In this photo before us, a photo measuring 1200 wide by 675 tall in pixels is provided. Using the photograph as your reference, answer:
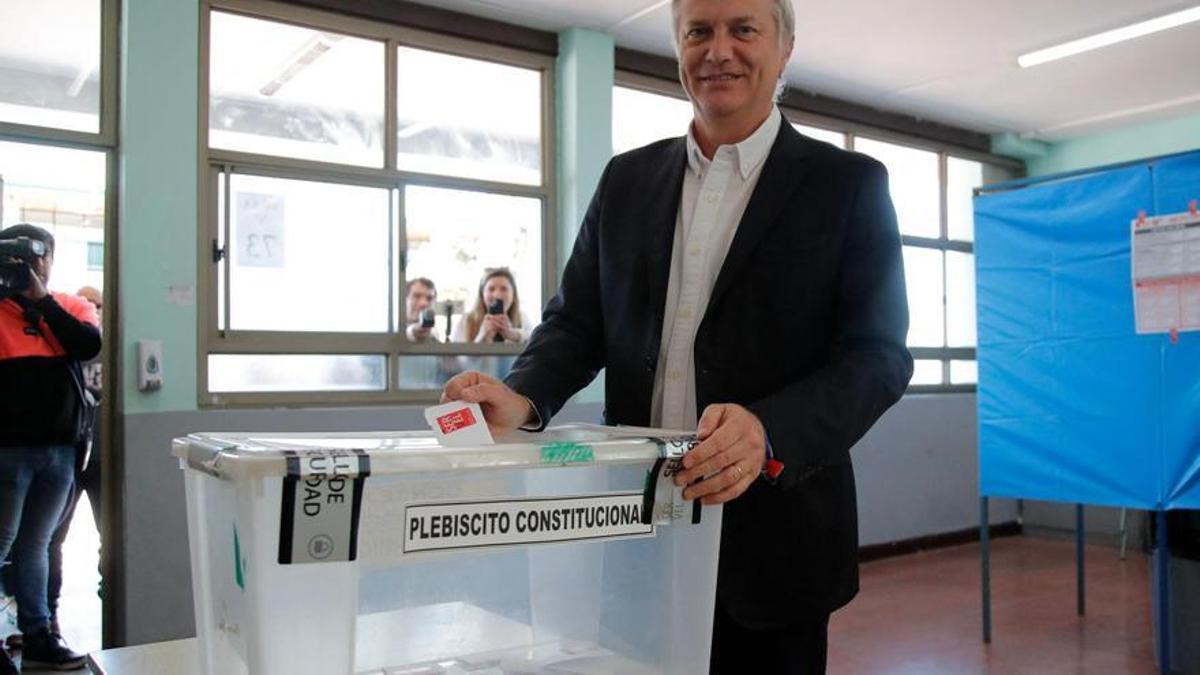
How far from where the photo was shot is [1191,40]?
4621mm

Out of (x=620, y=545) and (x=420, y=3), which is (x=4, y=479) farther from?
(x=620, y=545)

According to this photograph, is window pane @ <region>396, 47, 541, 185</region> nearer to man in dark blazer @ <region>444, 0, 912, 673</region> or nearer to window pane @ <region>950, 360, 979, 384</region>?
man in dark blazer @ <region>444, 0, 912, 673</region>

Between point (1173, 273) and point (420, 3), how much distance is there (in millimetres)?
3039

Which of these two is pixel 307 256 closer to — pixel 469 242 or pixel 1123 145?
pixel 469 242

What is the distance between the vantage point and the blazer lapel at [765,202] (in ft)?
3.21

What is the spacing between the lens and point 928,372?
20.5 feet

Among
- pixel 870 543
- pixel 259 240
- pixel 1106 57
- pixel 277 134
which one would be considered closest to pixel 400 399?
pixel 259 240

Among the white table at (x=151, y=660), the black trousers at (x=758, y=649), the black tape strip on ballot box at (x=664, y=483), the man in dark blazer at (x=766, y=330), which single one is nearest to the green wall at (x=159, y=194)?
the white table at (x=151, y=660)

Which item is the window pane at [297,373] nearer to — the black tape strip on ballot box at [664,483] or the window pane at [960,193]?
the black tape strip on ballot box at [664,483]

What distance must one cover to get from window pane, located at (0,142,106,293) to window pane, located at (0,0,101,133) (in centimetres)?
13

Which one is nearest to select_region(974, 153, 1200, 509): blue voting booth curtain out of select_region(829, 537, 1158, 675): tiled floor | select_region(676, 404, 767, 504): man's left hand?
select_region(829, 537, 1158, 675): tiled floor

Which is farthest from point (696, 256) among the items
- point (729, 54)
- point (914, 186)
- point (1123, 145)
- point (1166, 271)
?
point (1123, 145)

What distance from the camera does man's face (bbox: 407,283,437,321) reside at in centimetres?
408

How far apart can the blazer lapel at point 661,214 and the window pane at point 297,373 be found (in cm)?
293
